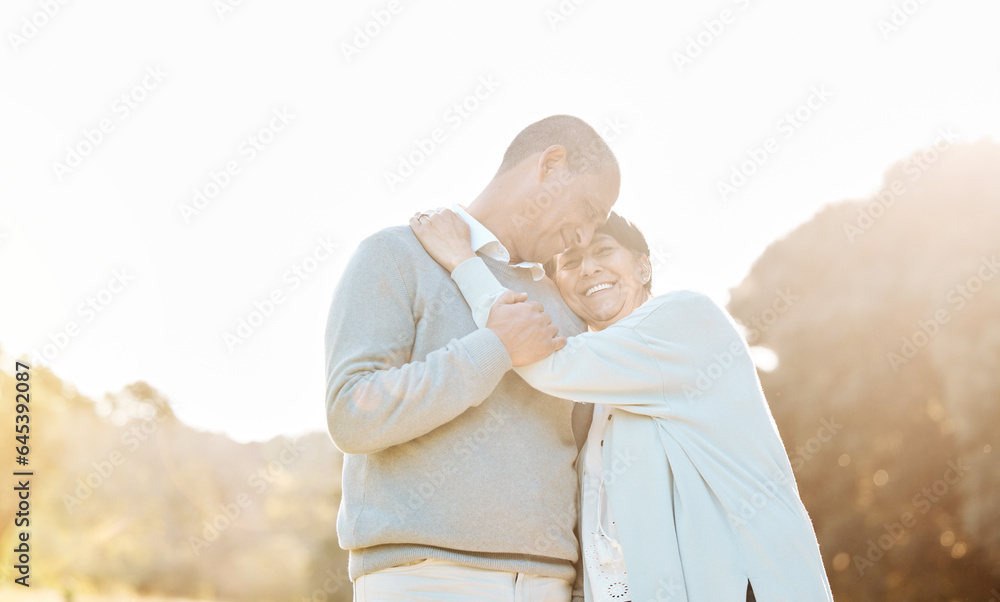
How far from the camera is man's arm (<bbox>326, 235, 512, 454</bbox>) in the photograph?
7.56 feet

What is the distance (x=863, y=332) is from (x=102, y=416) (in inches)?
682

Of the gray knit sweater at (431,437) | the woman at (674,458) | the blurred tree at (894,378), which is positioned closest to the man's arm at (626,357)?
the woman at (674,458)

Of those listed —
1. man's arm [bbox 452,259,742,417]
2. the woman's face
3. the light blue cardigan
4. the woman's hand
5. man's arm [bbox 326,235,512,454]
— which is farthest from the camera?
the woman's face

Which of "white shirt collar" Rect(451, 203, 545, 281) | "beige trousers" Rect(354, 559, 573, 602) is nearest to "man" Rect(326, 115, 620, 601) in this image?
"beige trousers" Rect(354, 559, 573, 602)

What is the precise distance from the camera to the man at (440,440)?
232 cm

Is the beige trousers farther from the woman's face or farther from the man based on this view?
the woman's face

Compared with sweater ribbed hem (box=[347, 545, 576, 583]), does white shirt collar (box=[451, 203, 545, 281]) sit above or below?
above

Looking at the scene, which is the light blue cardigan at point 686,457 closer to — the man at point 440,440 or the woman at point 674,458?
the woman at point 674,458

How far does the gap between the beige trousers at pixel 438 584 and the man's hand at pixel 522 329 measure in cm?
65

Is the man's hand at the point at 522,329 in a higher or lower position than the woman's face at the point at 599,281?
lower

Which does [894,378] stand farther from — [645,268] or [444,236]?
[444,236]

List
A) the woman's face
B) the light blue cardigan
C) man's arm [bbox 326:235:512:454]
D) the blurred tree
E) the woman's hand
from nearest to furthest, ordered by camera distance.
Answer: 1. man's arm [bbox 326:235:512:454]
2. the light blue cardigan
3. the woman's hand
4. the woman's face
5. the blurred tree

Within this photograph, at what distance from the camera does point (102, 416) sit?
19984 mm

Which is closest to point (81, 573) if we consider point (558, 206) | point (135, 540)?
point (135, 540)
